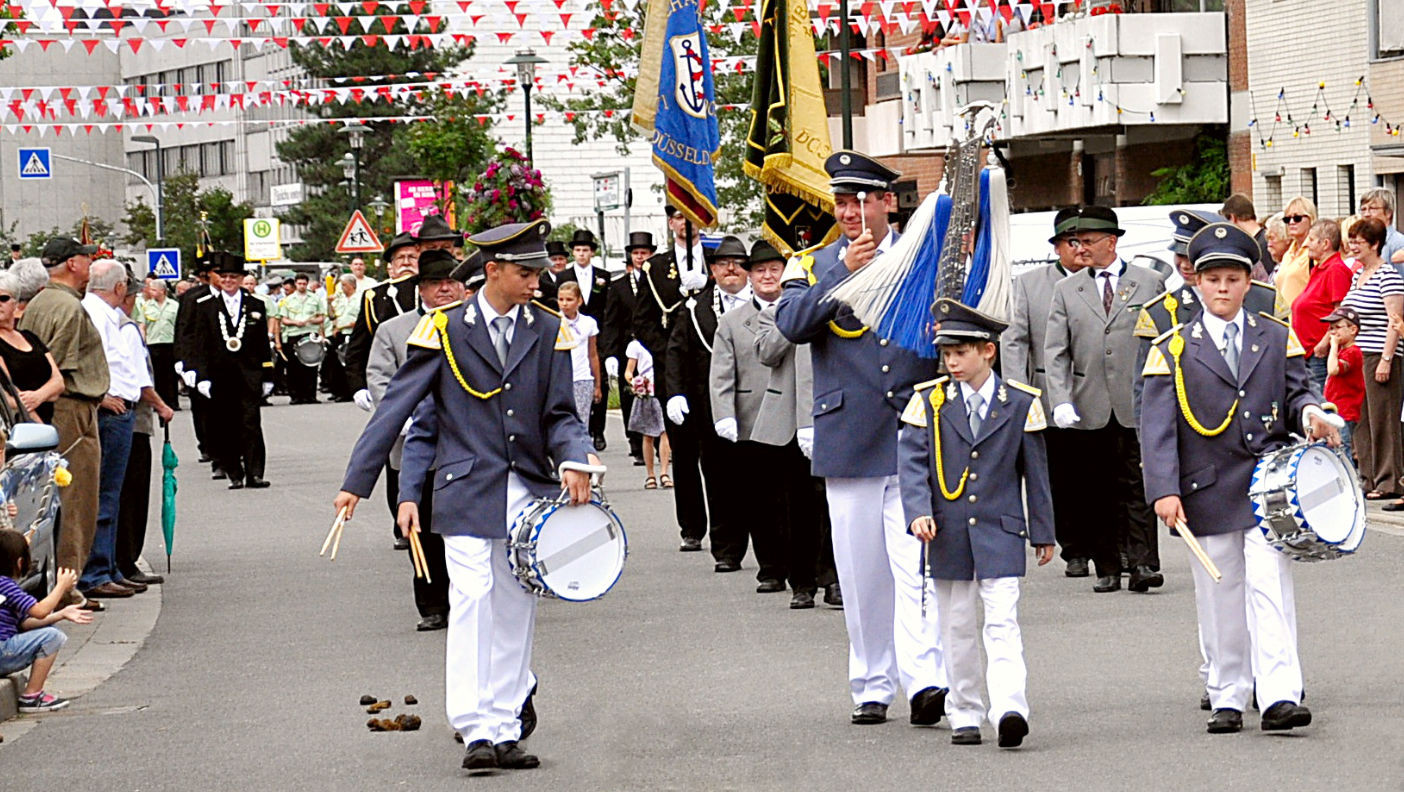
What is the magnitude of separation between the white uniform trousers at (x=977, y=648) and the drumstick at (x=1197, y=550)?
2.11 ft

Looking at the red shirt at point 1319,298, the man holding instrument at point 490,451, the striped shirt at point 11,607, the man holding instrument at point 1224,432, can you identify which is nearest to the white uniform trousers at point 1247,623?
the man holding instrument at point 1224,432

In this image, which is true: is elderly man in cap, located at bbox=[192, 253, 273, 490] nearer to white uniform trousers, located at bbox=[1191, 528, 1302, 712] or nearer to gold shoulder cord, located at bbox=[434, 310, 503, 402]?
gold shoulder cord, located at bbox=[434, 310, 503, 402]

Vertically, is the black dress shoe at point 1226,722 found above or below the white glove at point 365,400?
below

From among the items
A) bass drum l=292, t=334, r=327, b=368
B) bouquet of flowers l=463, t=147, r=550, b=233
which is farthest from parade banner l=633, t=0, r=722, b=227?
bass drum l=292, t=334, r=327, b=368

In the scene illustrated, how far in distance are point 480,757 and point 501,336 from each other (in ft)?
5.01

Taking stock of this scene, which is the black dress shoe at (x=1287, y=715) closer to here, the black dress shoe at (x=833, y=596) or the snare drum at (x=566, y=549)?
the snare drum at (x=566, y=549)

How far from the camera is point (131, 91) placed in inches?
4301

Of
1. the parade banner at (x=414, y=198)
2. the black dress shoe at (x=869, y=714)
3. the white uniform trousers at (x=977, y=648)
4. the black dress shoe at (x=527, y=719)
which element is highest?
the parade banner at (x=414, y=198)

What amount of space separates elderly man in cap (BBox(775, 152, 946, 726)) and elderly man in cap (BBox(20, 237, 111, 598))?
17.4 feet

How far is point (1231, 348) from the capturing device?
9055mm

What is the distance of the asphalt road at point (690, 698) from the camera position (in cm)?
844

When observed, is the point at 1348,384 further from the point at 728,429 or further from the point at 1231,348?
the point at 1231,348

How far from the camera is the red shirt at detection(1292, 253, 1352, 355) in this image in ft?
56.3

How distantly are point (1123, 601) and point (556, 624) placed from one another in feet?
9.73
